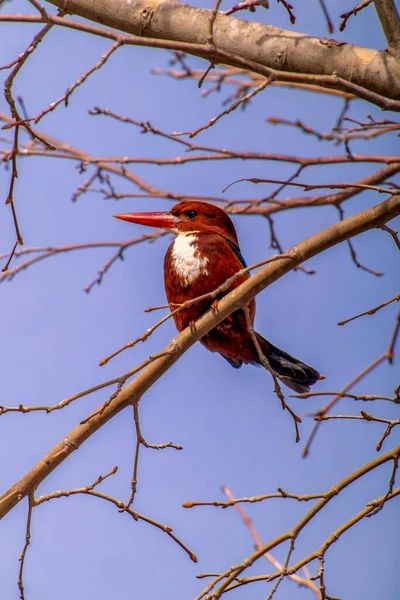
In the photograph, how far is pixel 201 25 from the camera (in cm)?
245

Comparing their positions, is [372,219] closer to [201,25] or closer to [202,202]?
[201,25]

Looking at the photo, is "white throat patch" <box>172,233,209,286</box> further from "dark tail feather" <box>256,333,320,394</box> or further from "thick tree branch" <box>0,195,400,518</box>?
"thick tree branch" <box>0,195,400,518</box>

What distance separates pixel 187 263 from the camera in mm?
3191

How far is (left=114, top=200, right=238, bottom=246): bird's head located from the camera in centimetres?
346

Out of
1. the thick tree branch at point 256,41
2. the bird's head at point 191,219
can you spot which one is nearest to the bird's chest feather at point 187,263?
the bird's head at point 191,219

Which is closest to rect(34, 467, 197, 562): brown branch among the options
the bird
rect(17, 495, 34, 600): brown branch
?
rect(17, 495, 34, 600): brown branch

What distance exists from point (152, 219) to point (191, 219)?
0.68 ft

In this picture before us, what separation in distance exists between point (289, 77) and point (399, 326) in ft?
2.44

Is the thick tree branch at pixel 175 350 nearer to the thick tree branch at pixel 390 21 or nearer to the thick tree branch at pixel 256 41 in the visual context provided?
the thick tree branch at pixel 256 41

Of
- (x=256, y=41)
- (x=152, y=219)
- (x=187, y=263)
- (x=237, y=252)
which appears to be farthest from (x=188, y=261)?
(x=256, y=41)

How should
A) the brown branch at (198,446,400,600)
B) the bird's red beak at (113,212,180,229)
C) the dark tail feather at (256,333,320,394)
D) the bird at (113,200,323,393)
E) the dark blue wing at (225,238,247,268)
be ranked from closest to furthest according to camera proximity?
the brown branch at (198,446,400,600) → the bird at (113,200,323,393) → the dark tail feather at (256,333,320,394) → the dark blue wing at (225,238,247,268) → the bird's red beak at (113,212,180,229)

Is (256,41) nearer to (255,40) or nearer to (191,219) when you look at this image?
(255,40)

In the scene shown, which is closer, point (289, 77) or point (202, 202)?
point (289, 77)

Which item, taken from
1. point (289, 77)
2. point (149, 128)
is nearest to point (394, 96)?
point (289, 77)
